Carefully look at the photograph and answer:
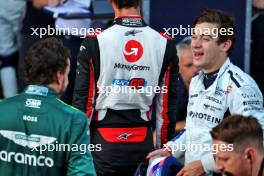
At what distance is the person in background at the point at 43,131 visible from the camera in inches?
151

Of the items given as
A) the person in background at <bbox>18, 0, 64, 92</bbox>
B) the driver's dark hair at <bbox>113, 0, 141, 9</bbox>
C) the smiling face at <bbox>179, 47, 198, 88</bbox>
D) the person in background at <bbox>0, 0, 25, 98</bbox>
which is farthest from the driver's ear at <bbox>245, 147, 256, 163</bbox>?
the person in background at <bbox>0, 0, 25, 98</bbox>

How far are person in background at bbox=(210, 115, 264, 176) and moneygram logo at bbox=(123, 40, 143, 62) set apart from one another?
1175 millimetres

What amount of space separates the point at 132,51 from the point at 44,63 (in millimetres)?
1090

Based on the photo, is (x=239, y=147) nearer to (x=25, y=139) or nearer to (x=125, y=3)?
(x=25, y=139)

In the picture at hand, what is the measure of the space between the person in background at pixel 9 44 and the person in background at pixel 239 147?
3815 mm

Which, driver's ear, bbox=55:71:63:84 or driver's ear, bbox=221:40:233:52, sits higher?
driver's ear, bbox=221:40:233:52

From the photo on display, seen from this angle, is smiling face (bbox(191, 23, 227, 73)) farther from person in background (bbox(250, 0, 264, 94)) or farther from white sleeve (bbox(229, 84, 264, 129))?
person in background (bbox(250, 0, 264, 94))

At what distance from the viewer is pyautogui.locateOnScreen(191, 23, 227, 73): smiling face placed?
461 centimetres

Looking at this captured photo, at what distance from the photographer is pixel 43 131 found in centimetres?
385

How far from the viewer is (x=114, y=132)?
4.87 m
